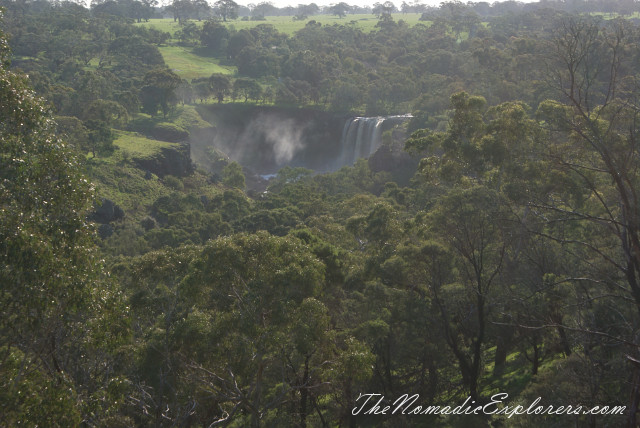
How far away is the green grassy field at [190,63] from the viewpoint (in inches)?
3703

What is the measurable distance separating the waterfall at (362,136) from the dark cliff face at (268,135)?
6.80 metres

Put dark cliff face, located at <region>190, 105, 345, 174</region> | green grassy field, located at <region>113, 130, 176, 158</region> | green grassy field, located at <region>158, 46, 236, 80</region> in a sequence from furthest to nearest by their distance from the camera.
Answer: green grassy field, located at <region>158, 46, 236, 80</region> < dark cliff face, located at <region>190, 105, 345, 174</region> < green grassy field, located at <region>113, 130, 176, 158</region>

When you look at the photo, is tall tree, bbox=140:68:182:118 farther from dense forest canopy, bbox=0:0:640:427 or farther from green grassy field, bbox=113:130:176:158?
dense forest canopy, bbox=0:0:640:427

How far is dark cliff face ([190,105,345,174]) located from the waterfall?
6796mm

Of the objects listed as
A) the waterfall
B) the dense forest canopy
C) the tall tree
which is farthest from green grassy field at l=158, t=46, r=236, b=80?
the dense forest canopy

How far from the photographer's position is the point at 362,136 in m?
66.9

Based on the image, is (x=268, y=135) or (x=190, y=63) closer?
(x=268, y=135)

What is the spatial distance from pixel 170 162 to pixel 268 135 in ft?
79.6

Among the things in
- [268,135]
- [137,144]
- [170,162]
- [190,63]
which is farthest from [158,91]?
[190,63]

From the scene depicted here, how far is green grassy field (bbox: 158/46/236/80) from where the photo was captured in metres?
94.1

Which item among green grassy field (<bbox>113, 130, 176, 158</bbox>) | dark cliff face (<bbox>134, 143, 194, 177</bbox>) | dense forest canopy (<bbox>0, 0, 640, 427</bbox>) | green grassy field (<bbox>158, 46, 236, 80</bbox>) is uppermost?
green grassy field (<bbox>158, 46, 236, 80</bbox>)

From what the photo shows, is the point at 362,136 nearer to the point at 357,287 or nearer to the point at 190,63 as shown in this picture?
the point at 190,63

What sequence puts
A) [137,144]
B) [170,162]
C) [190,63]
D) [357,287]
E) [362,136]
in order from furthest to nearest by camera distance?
[190,63]
[362,136]
[137,144]
[170,162]
[357,287]

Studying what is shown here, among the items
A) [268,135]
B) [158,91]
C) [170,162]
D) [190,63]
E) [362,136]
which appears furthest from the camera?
[190,63]
